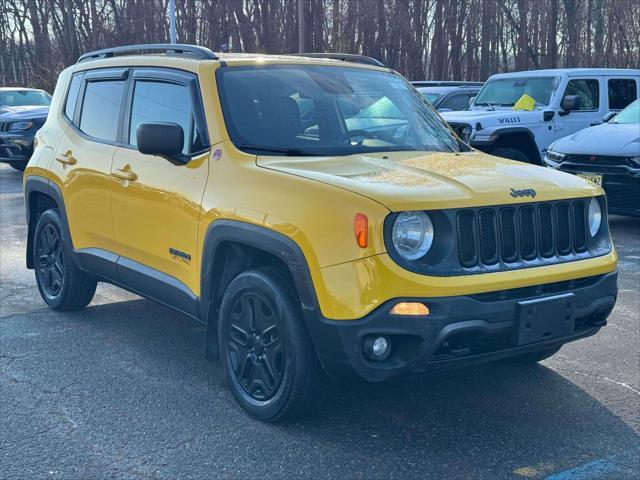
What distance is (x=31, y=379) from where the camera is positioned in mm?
4918

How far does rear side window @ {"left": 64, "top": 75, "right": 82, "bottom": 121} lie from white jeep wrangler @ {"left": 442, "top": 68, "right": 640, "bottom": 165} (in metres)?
6.64

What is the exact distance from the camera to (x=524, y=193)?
4047 millimetres

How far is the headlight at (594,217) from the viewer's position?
14.5 ft

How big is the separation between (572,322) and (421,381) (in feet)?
3.53

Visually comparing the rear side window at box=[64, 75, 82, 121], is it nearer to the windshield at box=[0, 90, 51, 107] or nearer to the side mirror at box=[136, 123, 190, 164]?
the side mirror at box=[136, 123, 190, 164]

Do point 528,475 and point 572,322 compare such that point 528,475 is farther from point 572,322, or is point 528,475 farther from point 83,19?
point 83,19

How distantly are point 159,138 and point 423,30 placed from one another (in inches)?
1161

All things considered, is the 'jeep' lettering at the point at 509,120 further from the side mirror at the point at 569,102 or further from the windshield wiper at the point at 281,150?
the windshield wiper at the point at 281,150

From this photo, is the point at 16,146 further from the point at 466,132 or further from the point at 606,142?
the point at 606,142

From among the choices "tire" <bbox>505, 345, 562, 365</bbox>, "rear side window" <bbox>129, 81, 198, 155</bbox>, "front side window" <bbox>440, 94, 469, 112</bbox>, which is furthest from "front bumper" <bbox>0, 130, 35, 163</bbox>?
"tire" <bbox>505, 345, 562, 365</bbox>

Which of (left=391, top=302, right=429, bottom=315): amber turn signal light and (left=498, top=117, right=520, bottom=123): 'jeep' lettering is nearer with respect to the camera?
(left=391, top=302, right=429, bottom=315): amber turn signal light

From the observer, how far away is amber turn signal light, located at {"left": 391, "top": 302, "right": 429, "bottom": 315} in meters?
3.67

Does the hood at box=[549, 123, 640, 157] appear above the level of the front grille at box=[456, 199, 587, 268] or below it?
above

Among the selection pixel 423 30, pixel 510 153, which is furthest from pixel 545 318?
pixel 423 30
